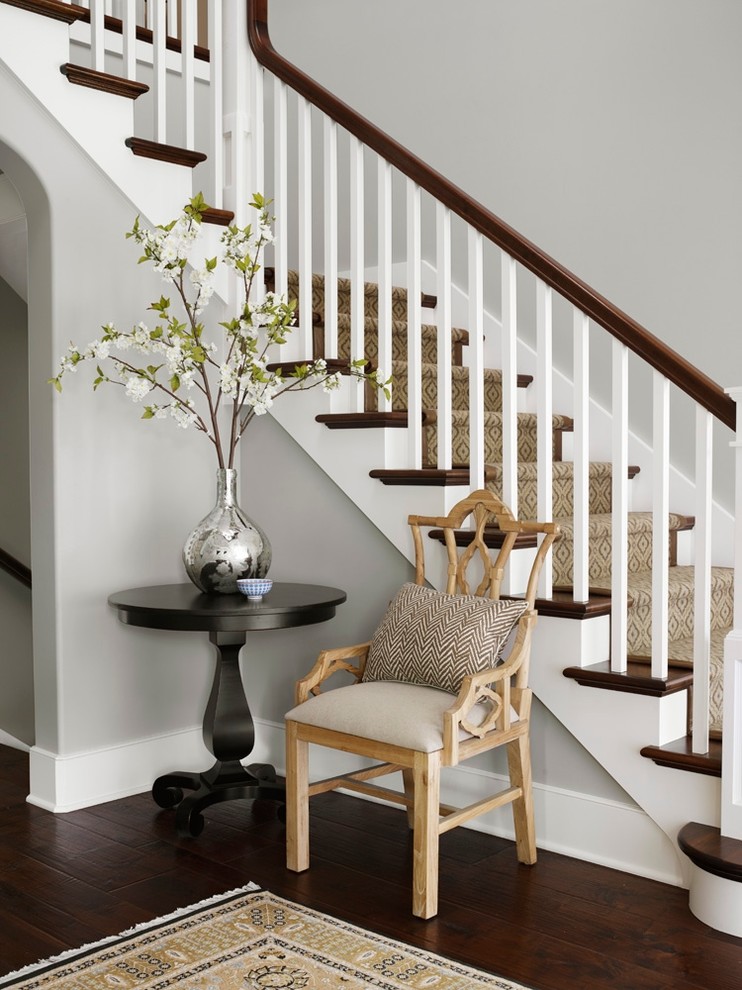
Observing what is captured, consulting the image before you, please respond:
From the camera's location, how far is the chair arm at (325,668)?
296 centimetres

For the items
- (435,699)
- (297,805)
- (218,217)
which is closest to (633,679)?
(435,699)

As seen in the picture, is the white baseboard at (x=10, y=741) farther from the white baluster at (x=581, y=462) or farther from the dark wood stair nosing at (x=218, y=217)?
the white baluster at (x=581, y=462)

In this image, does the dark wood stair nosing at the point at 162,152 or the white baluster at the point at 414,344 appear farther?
the dark wood stair nosing at the point at 162,152

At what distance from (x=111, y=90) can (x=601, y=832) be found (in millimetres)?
2744

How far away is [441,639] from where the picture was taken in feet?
9.20

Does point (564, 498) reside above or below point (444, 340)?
below

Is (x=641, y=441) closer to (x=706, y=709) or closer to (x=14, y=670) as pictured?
(x=706, y=709)

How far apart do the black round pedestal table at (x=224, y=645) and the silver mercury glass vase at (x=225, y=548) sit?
6cm

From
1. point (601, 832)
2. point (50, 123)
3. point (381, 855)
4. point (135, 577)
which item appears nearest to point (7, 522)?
point (135, 577)

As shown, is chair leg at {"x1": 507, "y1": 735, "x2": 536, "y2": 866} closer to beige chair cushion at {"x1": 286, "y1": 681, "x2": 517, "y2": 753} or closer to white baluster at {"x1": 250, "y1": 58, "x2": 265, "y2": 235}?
beige chair cushion at {"x1": 286, "y1": 681, "x2": 517, "y2": 753}

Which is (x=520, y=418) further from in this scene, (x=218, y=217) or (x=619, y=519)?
(x=218, y=217)

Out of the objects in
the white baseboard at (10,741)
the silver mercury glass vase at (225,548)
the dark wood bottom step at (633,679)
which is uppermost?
the silver mercury glass vase at (225,548)

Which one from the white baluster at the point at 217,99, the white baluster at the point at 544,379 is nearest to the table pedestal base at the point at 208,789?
the white baluster at the point at 544,379

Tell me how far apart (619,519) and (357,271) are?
4.05 ft
